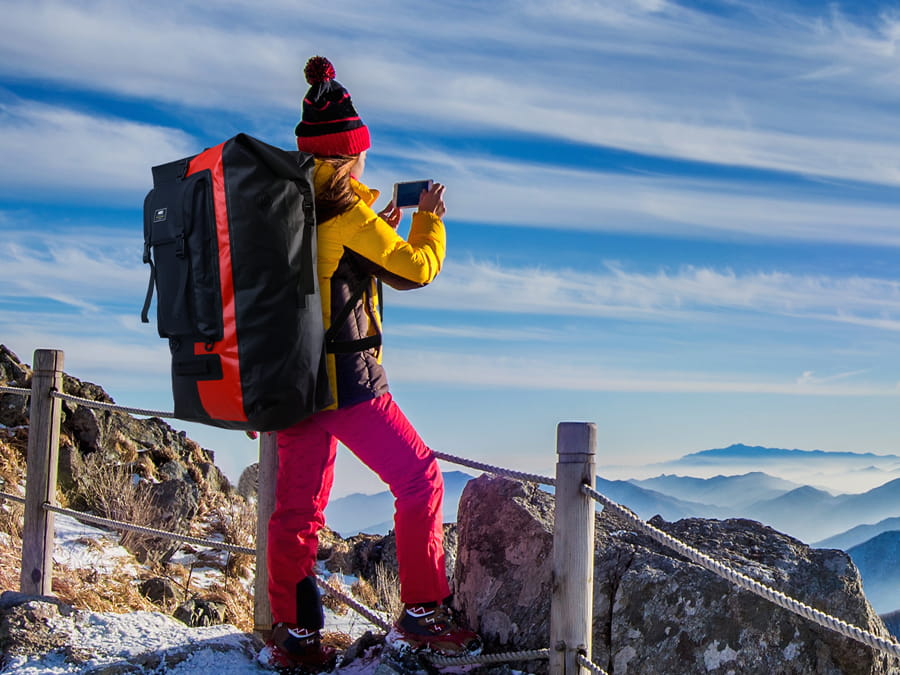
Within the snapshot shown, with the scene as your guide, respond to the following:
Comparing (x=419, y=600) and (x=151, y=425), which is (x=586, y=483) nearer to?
(x=419, y=600)

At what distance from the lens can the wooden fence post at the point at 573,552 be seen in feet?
11.3

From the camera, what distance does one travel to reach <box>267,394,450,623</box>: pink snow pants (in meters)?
3.68

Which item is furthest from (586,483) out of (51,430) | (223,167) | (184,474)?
(184,474)

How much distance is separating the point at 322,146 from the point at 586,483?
1.77 m

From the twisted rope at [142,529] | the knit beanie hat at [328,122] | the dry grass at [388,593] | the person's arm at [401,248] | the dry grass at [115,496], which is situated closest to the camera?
the person's arm at [401,248]

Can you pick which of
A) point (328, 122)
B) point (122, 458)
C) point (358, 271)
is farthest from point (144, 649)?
point (122, 458)

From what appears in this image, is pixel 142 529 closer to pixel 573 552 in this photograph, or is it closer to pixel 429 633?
pixel 429 633

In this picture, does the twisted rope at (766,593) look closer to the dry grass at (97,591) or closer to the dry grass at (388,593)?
the dry grass at (388,593)

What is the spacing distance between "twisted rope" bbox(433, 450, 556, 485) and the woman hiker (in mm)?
242

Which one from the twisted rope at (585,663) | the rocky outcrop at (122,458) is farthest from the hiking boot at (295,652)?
the rocky outcrop at (122,458)

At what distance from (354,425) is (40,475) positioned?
3.26 meters

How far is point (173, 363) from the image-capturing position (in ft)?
12.3

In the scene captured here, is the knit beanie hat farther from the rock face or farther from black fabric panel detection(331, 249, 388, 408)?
the rock face

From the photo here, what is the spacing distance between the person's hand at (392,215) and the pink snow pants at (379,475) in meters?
0.83
